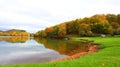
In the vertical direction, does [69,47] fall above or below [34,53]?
above

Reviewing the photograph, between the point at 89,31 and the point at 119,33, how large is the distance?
19306mm

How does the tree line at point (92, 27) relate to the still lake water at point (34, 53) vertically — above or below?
above

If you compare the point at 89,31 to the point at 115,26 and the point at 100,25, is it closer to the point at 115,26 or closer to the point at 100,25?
the point at 100,25

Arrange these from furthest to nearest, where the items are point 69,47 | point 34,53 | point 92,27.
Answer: point 92,27 < point 69,47 < point 34,53

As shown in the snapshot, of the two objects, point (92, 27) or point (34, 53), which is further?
point (92, 27)

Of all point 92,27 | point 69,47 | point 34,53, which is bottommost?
point 34,53

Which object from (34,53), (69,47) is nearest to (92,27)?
(69,47)

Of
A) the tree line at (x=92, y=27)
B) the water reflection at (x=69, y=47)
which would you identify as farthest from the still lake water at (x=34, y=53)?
the tree line at (x=92, y=27)

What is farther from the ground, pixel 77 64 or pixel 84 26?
pixel 84 26

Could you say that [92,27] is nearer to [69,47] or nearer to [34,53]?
[69,47]

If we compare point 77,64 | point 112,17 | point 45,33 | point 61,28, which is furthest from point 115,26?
point 77,64

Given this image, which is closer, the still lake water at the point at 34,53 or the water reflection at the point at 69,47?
the still lake water at the point at 34,53

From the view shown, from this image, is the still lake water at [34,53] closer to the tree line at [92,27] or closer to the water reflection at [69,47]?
the water reflection at [69,47]

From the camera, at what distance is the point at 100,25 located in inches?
5433
